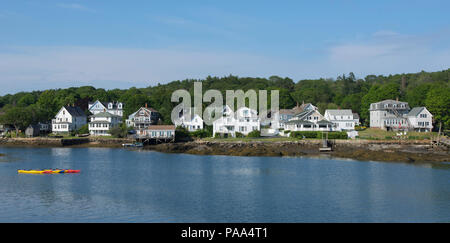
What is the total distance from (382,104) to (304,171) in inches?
1828

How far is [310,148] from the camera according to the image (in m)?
62.0

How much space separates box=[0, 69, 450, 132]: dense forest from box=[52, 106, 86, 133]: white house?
2935 mm

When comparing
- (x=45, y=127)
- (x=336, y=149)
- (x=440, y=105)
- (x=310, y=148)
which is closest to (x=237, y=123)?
(x=310, y=148)

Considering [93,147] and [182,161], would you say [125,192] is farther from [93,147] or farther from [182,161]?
[93,147]

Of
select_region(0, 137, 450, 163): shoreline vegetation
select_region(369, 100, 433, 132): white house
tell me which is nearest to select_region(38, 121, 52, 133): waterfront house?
select_region(0, 137, 450, 163): shoreline vegetation

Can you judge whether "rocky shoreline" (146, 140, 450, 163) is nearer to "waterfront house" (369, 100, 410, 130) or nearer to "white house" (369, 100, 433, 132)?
"white house" (369, 100, 433, 132)

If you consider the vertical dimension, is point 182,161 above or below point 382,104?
below

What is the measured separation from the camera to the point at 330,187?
34.5m

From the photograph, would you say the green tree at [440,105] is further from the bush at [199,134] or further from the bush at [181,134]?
the bush at [181,134]

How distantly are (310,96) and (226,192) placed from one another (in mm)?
79093

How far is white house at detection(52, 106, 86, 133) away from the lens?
85.9 m

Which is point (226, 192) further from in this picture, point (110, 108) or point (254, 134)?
point (110, 108)

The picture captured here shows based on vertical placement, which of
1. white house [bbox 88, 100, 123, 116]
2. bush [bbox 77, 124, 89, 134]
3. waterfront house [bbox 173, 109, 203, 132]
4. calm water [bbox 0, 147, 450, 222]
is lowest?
calm water [bbox 0, 147, 450, 222]
